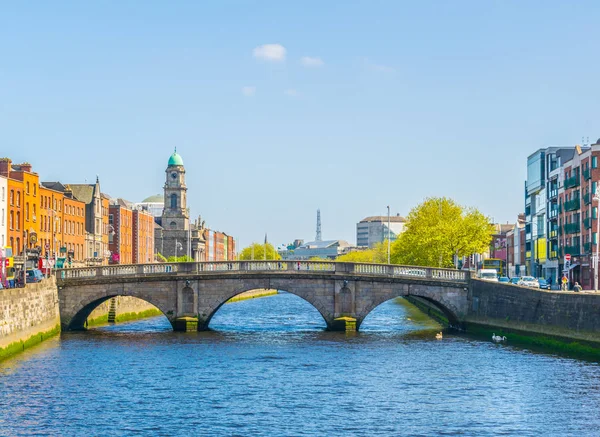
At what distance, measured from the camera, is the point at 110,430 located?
44.9m

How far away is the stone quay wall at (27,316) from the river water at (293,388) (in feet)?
4.32

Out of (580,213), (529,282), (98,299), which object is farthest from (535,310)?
(580,213)

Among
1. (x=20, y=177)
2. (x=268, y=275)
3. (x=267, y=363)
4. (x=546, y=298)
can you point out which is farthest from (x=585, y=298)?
(x=20, y=177)

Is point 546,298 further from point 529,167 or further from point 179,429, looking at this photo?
point 529,167

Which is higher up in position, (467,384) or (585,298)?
(585,298)

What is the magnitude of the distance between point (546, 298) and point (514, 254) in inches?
4264

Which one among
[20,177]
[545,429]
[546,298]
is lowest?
[545,429]

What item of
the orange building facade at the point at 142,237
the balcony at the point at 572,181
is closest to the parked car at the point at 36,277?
the balcony at the point at 572,181

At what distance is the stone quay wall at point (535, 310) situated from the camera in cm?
6794

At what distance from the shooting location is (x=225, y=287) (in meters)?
87.6

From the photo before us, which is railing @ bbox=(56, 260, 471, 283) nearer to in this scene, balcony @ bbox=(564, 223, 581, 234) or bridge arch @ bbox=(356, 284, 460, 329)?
bridge arch @ bbox=(356, 284, 460, 329)

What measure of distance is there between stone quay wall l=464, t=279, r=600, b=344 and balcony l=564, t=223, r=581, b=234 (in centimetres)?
2763

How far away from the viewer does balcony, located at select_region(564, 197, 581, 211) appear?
109 m

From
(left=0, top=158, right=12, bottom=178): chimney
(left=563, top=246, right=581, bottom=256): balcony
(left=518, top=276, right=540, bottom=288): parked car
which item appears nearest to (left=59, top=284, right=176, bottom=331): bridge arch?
(left=0, top=158, right=12, bottom=178): chimney
